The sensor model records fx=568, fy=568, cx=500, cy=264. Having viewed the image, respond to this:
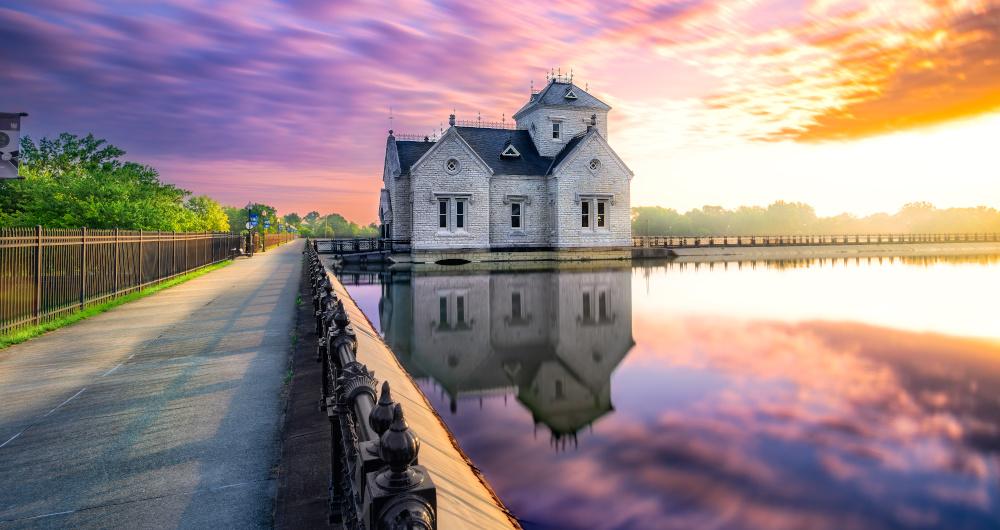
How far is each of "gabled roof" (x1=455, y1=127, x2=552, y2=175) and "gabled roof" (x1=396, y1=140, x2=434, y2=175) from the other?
3194 mm

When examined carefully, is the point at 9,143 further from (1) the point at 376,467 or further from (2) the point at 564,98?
(2) the point at 564,98

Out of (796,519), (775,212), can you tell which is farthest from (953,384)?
(775,212)

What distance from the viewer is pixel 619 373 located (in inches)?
471

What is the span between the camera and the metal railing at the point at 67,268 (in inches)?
421

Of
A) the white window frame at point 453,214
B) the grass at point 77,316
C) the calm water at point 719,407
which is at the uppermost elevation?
the white window frame at point 453,214

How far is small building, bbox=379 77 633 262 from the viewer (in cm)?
4278

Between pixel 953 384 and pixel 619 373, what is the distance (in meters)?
6.22

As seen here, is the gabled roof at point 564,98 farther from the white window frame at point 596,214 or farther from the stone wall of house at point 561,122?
the white window frame at point 596,214

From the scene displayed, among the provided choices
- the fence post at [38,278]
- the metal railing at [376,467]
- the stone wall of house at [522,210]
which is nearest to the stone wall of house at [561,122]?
the stone wall of house at [522,210]

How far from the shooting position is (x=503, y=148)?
157 ft

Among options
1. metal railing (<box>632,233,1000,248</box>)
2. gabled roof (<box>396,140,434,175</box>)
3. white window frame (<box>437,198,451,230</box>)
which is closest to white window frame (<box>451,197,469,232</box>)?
white window frame (<box>437,198,451,230</box>)

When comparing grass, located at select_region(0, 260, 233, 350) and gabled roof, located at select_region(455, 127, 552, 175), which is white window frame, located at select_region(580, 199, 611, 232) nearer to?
gabled roof, located at select_region(455, 127, 552, 175)

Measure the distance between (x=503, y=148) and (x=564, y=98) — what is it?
704cm

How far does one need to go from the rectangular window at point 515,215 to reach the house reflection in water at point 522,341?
61.3 feet
